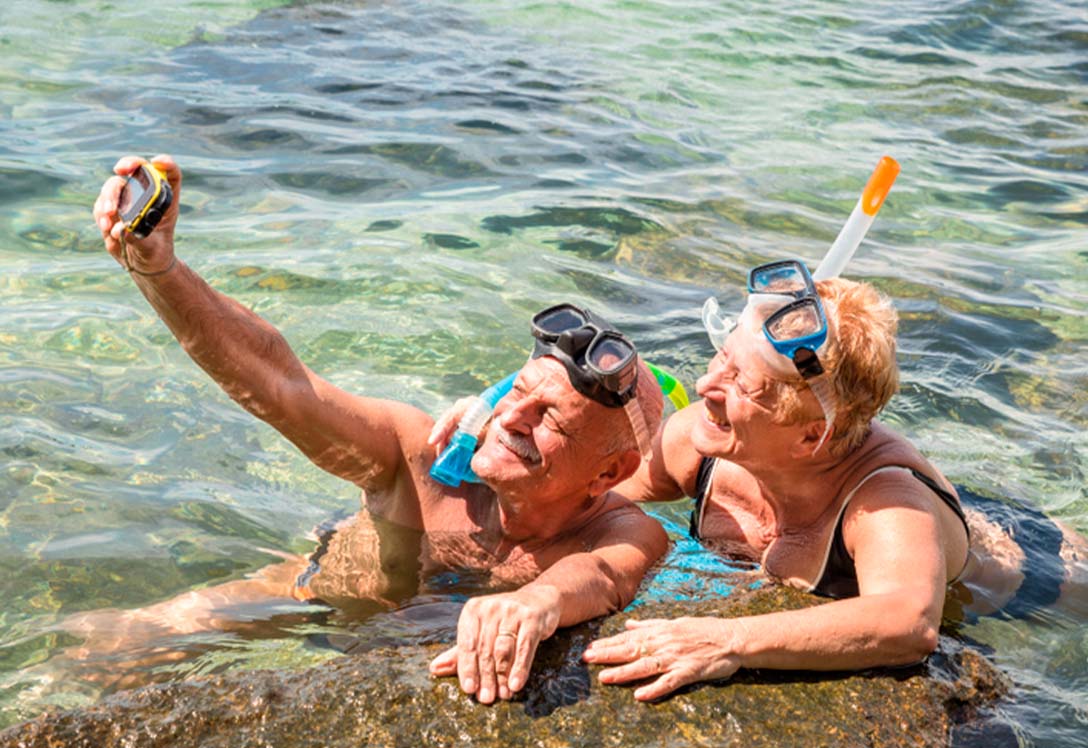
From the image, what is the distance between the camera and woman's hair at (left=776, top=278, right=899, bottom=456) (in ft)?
12.3

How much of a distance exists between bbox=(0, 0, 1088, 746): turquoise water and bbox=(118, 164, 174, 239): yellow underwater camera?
134 centimetres

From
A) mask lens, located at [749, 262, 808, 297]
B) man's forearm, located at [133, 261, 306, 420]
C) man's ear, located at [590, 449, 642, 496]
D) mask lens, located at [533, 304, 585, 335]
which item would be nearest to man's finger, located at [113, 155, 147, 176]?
man's forearm, located at [133, 261, 306, 420]

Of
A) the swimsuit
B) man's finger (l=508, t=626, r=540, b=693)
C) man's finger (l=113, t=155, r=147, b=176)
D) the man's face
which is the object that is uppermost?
man's finger (l=113, t=155, r=147, b=176)

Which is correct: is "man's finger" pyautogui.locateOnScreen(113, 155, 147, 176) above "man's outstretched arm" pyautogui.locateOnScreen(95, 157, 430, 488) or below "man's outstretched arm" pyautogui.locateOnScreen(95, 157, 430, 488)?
above

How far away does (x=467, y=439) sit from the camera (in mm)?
4094

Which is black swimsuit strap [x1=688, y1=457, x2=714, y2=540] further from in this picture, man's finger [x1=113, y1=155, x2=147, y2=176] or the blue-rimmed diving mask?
man's finger [x1=113, y1=155, x2=147, y2=176]

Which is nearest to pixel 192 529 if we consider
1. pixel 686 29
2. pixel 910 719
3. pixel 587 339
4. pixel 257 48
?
pixel 587 339

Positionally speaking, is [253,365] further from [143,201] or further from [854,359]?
[854,359]

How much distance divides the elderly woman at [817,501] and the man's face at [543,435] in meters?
0.38

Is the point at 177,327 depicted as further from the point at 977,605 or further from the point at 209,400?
the point at 977,605

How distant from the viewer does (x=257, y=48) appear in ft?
37.7

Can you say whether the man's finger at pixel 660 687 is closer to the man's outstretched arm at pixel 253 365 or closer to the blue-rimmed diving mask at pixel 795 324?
the blue-rimmed diving mask at pixel 795 324

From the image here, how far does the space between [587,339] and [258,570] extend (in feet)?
5.48

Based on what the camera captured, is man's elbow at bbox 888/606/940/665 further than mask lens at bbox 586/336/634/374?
No
